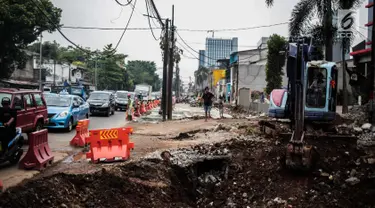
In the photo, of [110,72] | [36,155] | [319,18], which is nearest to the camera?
[36,155]

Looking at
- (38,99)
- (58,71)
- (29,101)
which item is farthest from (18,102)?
(58,71)

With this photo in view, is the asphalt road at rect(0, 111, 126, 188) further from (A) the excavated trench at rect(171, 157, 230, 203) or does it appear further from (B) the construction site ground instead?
(A) the excavated trench at rect(171, 157, 230, 203)

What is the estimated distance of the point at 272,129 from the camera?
12914mm

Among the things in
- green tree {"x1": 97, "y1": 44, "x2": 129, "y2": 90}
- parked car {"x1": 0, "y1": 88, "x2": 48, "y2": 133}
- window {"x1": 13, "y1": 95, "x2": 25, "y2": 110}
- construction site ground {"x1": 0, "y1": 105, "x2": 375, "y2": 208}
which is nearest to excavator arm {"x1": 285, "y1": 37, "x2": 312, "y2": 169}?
construction site ground {"x1": 0, "y1": 105, "x2": 375, "y2": 208}

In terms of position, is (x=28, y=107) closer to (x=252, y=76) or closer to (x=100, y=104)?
(x=100, y=104)

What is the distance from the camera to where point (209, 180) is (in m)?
9.30

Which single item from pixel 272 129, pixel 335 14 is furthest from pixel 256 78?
pixel 272 129

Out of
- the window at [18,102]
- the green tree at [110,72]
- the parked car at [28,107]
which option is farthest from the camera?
the green tree at [110,72]

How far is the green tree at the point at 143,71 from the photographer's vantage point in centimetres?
11112

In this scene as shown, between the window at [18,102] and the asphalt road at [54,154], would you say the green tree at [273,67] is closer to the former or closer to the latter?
the asphalt road at [54,154]

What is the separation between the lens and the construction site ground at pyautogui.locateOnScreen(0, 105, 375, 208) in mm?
6148

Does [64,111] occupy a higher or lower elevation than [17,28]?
lower

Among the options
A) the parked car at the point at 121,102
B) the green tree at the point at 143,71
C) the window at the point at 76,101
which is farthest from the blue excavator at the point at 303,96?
the green tree at the point at 143,71

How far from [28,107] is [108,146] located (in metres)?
4.48
